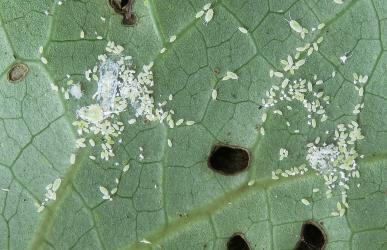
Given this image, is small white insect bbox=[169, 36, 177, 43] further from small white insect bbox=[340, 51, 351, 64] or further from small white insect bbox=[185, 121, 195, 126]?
small white insect bbox=[340, 51, 351, 64]

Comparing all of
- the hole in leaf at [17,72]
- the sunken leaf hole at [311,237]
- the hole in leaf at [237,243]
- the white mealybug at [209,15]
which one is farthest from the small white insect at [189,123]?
the hole in leaf at [17,72]

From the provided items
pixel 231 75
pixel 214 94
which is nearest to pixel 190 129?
pixel 214 94

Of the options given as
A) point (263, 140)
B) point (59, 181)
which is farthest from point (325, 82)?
point (59, 181)

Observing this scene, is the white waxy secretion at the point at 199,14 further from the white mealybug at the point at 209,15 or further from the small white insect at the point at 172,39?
the small white insect at the point at 172,39

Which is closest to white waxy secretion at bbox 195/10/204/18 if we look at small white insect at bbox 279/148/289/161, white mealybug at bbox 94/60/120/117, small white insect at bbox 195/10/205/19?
small white insect at bbox 195/10/205/19

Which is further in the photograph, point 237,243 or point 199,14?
point 237,243

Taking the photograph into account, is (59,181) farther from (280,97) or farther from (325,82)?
(325,82)

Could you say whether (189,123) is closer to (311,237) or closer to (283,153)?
(283,153)
